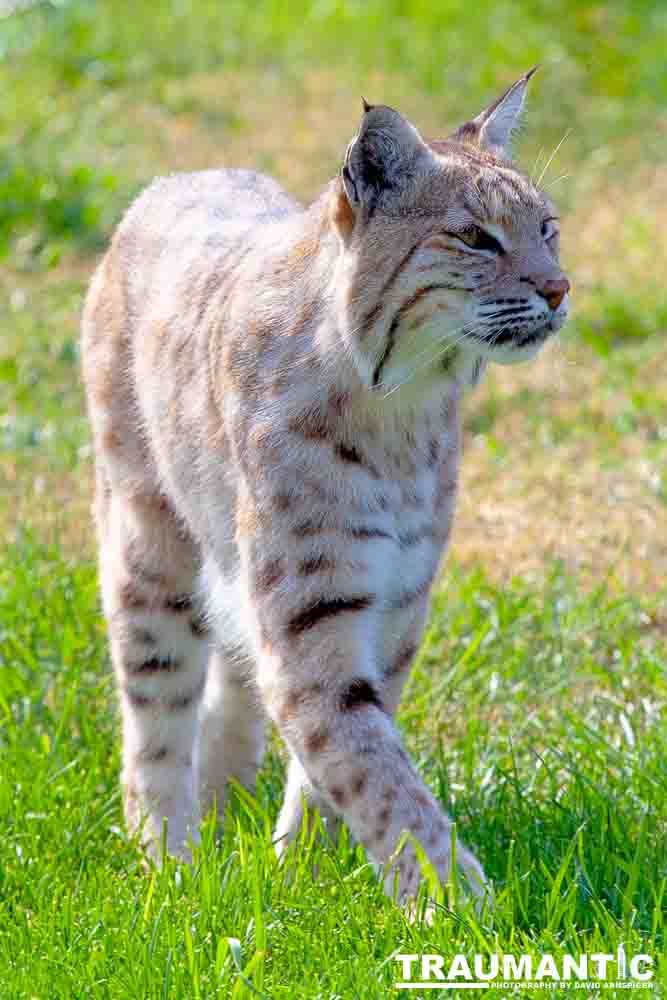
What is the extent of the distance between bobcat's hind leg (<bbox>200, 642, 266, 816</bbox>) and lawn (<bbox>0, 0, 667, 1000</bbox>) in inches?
4.3

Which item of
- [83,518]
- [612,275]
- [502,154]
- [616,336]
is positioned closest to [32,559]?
[83,518]

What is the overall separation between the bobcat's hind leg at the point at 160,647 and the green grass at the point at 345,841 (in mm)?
157

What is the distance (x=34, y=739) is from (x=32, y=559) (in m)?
1.09

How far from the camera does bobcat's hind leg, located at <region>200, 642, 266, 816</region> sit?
15.7 ft

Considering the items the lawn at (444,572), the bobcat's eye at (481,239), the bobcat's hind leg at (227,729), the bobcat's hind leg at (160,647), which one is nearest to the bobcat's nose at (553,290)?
the bobcat's eye at (481,239)

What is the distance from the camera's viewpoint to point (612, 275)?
895 centimetres

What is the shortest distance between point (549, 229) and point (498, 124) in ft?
1.50

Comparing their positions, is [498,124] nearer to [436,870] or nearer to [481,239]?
[481,239]

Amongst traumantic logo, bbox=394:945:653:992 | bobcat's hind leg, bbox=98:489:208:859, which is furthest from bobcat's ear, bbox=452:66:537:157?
traumantic logo, bbox=394:945:653:992

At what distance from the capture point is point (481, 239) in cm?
377

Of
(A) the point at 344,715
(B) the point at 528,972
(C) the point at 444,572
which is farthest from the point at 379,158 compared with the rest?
(C) the point at 444,572

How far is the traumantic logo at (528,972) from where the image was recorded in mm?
3135

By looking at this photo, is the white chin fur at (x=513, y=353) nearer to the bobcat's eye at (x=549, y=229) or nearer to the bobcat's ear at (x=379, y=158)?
the bobcat's eye at (x=549, y=229)

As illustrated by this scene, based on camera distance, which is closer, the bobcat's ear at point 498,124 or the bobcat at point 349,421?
the bobcat at point 349,421
